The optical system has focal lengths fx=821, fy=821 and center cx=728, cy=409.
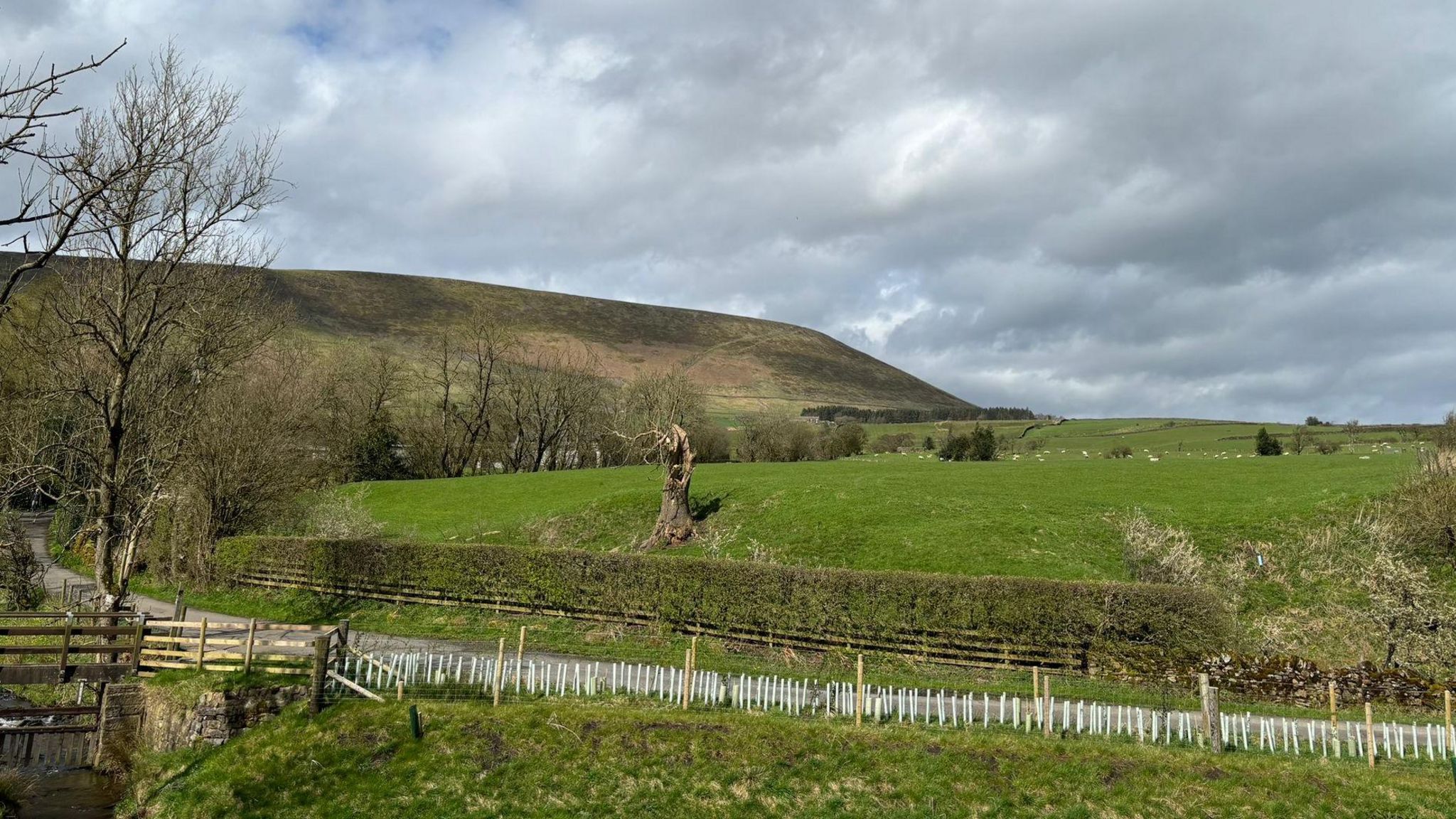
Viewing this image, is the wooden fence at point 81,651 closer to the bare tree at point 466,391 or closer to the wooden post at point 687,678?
the wooden post at point 687,678

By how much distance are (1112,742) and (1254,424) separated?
119 m

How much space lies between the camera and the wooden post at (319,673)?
17.7 m

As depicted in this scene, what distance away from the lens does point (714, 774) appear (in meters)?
14.7

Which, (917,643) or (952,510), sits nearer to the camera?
(917,643)

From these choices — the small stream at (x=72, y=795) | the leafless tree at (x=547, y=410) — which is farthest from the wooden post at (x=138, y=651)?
the leafless tree at (x=547, y=410)

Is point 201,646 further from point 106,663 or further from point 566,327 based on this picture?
point 566,327

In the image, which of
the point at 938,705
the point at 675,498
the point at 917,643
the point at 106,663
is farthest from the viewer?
the point at 675,498

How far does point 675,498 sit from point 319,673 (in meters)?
18.3

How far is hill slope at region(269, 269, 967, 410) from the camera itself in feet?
504

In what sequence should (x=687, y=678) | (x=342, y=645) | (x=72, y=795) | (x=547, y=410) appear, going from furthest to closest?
1. (x=547, y=410)
2. (x=342, y=645)
3. (x=687, y=678)
4. (x=72, y=795)

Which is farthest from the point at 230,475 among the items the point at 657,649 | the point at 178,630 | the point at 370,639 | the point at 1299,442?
the point at 1299,442

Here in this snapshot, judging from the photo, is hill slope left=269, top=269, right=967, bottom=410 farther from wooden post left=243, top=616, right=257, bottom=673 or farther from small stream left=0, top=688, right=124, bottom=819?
small stream left=0, top=688, right=124, bottom=819

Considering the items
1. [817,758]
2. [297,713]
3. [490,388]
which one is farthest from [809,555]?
[490,388]

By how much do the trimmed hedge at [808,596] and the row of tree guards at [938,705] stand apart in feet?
8.23
